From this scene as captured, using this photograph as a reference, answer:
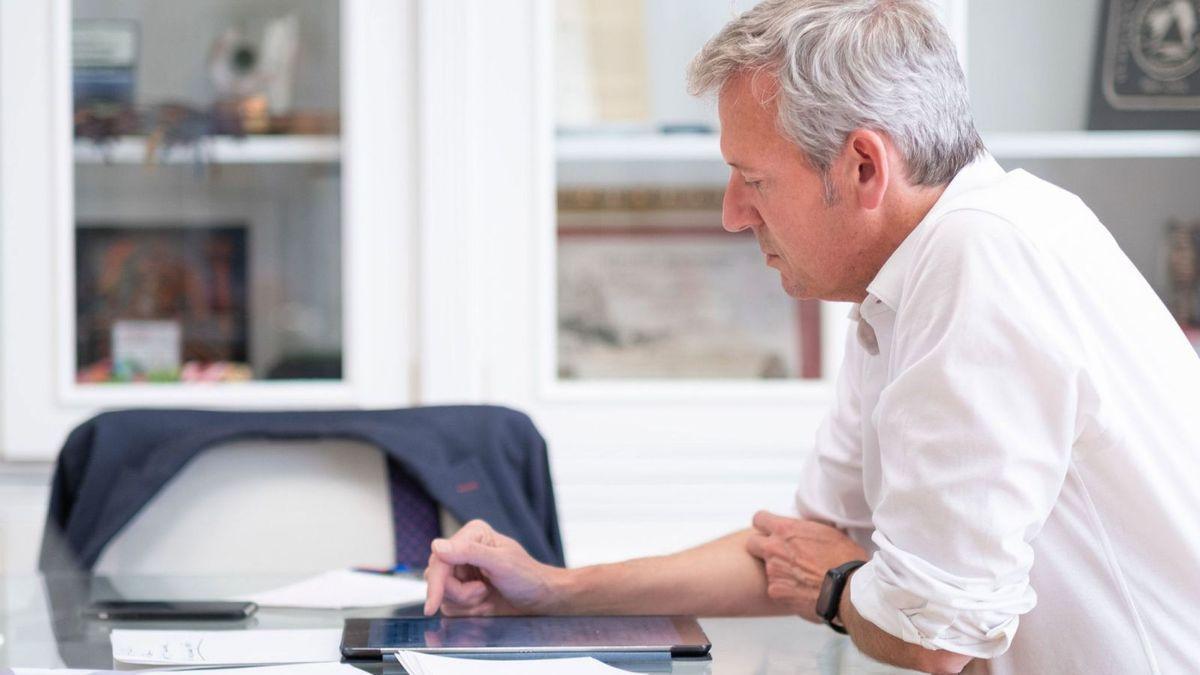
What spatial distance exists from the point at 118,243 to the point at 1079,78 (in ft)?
5.88

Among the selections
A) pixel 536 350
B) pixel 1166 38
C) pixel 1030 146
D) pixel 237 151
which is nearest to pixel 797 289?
pixel 536 350

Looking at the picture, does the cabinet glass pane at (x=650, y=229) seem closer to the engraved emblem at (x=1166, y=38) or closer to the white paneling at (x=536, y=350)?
the white paneling at (x=536, y=350)

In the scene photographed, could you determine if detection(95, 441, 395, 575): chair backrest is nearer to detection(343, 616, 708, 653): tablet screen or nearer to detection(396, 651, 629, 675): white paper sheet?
detection(343, 616, 708, 653): tablet screen

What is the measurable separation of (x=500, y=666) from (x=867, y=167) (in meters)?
0.51

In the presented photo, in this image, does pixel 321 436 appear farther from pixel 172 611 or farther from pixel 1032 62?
pixel 1032 62

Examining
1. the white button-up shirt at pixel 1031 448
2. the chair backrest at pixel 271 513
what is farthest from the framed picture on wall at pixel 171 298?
the white button-up shirt at pixel 1031 448

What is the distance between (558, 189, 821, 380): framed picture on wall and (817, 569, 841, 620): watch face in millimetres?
1197

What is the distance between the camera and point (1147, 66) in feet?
8.12

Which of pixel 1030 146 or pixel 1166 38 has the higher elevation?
pixel 1166 38

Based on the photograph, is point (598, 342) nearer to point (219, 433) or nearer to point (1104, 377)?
point (219, 433)

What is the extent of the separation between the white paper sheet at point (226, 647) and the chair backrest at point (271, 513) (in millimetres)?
477

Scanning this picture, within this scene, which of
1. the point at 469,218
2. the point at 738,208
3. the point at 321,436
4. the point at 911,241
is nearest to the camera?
the point at 911,241

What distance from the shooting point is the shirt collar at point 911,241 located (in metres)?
1.11

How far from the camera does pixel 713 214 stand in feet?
8.11
